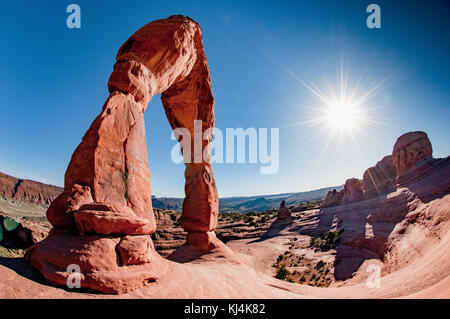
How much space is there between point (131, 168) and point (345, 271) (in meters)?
15.6

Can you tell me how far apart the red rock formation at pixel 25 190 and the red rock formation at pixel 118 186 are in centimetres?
8128

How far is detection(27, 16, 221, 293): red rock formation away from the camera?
344 cm

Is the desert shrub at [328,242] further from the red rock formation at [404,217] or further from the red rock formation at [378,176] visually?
the red rock formation at [378,176]

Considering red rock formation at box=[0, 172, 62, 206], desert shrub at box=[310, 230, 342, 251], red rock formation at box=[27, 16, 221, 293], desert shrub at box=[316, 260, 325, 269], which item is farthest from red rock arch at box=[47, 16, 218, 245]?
red rock formation at box=[0, 172, 62, 206]

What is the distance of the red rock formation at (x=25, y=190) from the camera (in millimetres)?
60947

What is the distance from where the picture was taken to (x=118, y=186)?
16.2 feet

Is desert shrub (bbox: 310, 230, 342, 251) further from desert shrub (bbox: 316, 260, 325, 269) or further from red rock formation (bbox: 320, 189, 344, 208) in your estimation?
red rock formation (bbox: 320, 189, 344, 208)

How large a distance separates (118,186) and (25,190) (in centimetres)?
9104

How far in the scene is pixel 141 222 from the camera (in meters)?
4.32

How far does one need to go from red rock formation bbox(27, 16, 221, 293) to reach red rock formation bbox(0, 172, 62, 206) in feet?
267

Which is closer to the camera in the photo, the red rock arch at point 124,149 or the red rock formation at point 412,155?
the red rock arch at point 124,149

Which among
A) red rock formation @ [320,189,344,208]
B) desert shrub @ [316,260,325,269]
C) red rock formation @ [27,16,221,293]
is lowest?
desert shrub @ [316,260,325,269]

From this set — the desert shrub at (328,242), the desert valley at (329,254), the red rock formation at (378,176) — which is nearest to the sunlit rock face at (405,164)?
the red rock formation at (378,176)
